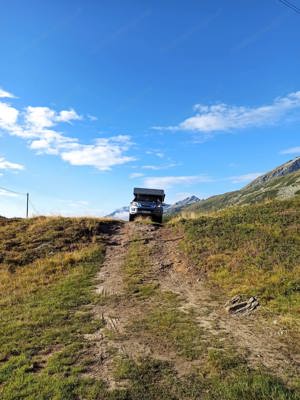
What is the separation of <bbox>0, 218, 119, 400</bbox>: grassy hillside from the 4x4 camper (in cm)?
445

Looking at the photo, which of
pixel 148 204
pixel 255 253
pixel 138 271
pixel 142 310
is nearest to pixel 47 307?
pixel 142 310

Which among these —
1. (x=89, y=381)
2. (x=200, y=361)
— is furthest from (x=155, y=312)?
(x=89, y=381)

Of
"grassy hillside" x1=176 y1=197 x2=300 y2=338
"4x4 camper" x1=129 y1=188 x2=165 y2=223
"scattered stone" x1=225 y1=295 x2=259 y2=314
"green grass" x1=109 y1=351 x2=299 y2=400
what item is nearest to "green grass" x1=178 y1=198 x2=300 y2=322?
"grassy hillside" x1=176 y1=197 x2=300 y2=338

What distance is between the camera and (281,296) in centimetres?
1191

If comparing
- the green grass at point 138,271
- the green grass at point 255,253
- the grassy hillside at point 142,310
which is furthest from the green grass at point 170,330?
the green grass at point 255,253

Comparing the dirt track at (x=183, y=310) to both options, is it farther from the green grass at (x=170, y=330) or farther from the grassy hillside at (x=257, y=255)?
the grassy hillside at (x=257, y=255)

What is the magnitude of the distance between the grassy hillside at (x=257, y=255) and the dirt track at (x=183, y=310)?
0.67 meters

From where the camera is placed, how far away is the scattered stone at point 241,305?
11378mm

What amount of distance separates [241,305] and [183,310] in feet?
5.97

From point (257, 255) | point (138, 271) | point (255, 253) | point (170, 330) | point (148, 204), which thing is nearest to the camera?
point (170, 330)

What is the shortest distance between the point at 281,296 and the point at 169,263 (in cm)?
721

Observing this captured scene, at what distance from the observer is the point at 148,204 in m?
31.7

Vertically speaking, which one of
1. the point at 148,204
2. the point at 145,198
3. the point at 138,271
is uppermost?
the point at 145,198

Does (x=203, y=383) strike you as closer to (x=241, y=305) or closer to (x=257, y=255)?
(x=241, y=305)
